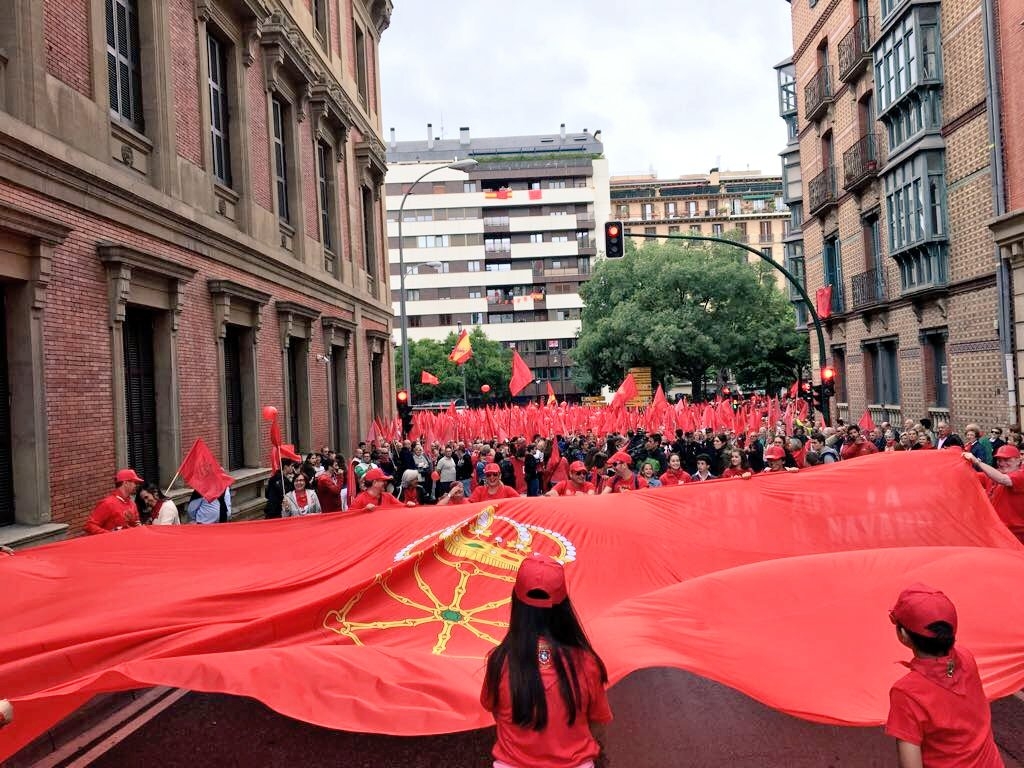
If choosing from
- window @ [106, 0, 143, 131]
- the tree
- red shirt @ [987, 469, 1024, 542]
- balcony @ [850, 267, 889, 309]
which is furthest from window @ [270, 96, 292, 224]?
the tree

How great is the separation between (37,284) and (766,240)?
3645 inches

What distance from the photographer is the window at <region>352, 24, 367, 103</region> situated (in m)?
27.2

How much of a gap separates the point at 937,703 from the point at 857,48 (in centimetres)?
2611

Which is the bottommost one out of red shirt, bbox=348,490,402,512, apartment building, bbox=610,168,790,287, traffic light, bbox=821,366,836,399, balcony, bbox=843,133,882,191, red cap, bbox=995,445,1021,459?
red shirt, bbox=348,490,402,512

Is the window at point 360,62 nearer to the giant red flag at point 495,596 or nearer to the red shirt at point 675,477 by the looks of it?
the red shirt at point 675,477

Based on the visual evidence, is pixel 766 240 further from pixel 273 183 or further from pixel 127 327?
pixel 127 327

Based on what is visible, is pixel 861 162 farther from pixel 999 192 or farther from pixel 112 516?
pixel 112 516

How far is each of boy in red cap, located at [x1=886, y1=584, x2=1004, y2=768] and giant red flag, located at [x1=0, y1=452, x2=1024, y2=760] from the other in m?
1.06

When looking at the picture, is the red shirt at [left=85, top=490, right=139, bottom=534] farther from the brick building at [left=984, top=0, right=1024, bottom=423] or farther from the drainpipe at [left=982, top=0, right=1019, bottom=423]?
the drainpipe at [left=982, top=0, right=1019, bottom=423]

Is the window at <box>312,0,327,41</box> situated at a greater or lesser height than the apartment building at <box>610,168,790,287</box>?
lesser

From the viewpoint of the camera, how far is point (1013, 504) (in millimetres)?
8141

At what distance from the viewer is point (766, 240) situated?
94.9m

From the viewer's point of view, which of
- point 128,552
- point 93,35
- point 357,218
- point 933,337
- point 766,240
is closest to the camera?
point 128,552

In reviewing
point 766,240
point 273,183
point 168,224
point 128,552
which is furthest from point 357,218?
point 766,240
